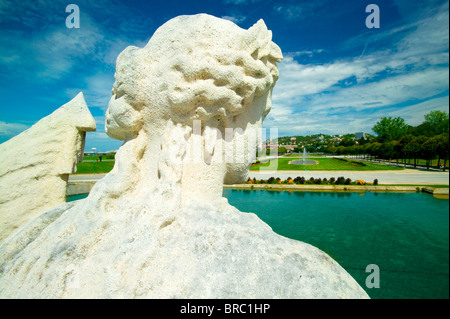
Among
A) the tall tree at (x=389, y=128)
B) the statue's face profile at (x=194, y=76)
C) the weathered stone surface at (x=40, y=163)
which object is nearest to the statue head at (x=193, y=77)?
the statue's face profile at (x=194, y=76)

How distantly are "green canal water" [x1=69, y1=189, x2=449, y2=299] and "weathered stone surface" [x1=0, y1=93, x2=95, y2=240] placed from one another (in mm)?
3814

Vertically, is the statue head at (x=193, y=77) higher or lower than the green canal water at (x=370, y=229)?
higher

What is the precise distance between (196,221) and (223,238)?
31 centimetres

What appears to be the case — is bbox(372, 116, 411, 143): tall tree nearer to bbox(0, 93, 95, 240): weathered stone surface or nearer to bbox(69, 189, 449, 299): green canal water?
bbox(69, 189, 449, 299): green canal water

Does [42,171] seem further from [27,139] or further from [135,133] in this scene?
[135,133]

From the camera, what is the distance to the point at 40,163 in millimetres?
3211

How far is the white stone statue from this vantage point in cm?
198

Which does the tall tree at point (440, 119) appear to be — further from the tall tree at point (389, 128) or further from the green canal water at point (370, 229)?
the tall tree at point (389, 128)

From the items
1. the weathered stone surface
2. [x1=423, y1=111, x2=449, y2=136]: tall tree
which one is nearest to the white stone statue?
the weathered stone surface

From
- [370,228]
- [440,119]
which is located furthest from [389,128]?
[440,119]

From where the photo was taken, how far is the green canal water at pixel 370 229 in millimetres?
1293

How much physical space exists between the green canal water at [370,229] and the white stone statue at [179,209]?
3.60 feet
